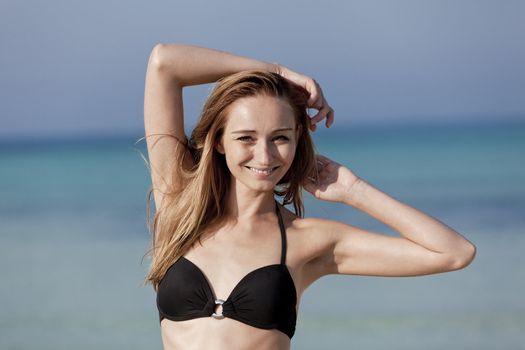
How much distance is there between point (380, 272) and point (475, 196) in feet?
42.2

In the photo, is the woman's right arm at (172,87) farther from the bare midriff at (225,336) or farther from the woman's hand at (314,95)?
the bare midriff at (225,336)

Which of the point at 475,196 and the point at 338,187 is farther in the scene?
the point at 475,196

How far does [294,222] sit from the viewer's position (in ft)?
12.0

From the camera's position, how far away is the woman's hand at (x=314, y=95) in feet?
11.6

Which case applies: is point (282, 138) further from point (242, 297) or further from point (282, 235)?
point (242, 297)

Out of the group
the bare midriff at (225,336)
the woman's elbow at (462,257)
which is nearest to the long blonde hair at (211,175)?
the bare midriff at (225,336)

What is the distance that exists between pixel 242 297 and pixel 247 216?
30 cm

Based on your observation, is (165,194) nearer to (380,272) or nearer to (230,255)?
(230,255)

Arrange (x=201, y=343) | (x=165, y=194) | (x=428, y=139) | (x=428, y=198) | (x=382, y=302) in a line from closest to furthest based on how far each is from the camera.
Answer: (x=201, y=343)
(x=165, y=194)
(x=382, y=302)
(x=428, y=198)
(x=428, y=139)

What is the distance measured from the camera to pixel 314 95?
354cm

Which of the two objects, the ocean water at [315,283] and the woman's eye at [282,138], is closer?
the woman's eye at [282,138]

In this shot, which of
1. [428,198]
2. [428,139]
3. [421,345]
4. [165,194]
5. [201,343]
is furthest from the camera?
[428,139]

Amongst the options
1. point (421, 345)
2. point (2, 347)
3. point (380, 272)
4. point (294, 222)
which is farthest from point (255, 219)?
point (2, 347)

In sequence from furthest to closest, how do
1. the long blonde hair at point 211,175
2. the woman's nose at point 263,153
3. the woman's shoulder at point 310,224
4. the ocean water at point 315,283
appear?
the ocean water at point 315,283
the woman's shoulder at point 310,224
the long blonde hair at point 211,175
the woman's nose at point 263,153
